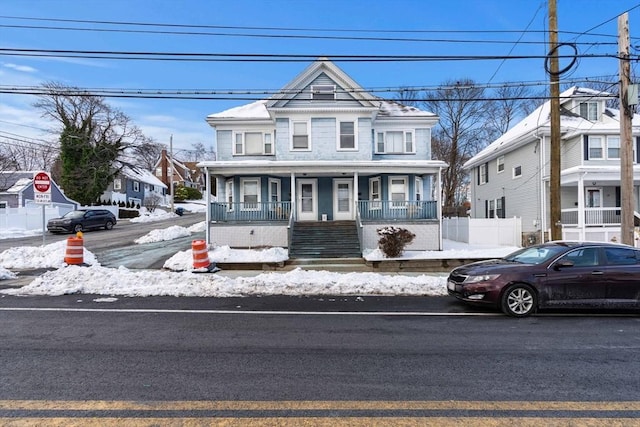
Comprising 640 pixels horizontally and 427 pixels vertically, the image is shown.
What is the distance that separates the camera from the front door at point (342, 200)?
21266 millimetres

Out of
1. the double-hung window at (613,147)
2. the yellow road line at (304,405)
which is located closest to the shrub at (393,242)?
the yellow road line at (304,405)

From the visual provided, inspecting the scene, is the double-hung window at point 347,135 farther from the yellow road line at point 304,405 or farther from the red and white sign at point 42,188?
the yellow road line at point 304,405

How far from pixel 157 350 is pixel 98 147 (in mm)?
43991

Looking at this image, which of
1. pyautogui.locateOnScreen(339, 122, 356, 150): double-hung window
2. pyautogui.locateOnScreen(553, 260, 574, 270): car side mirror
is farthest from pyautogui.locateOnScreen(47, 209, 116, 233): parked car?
pyautogui.locateOnScreen(553, 260, 574, 270): car side mirror

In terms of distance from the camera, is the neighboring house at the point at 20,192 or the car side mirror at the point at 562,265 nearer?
the car side mirror at the point at 562,265

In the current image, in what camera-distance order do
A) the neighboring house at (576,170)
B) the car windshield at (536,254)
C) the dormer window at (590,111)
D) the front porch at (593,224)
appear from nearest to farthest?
the car windshield at (536,254)
the front porch at (593,224)
the neighboring house at (576,170)
the dormer window at (590,111)

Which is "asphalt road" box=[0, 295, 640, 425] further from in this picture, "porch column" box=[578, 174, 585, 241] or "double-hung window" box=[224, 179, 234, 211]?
"double-hung window" box=[224, 179, 234, 211]

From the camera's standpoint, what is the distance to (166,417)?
11.6ft

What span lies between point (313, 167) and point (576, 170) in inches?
476

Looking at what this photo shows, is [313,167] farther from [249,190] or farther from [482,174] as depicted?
[482,174]

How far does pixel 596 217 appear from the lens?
19.8 meters

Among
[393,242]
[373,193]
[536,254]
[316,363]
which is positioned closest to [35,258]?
[393,242]

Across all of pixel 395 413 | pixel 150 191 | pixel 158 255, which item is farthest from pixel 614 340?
pixel 150 191

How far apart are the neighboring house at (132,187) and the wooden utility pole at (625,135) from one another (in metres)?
47.6
